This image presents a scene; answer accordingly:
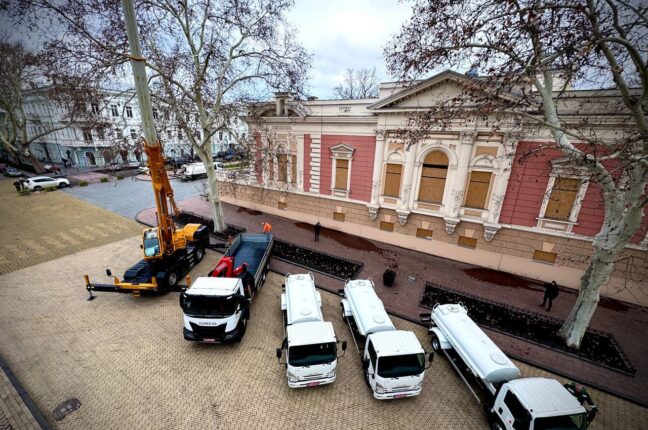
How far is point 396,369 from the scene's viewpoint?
7094 mm

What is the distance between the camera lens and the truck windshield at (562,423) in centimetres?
573

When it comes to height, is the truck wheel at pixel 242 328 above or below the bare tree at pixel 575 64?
below

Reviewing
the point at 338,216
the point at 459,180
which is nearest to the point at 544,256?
the point at 459,180

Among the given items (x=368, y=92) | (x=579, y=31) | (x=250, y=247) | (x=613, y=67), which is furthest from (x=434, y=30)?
(x=368, y=92)

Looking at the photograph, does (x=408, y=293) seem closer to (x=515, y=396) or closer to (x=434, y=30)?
(x=515, y=396)

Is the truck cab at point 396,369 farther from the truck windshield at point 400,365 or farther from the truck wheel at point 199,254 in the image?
the truck wheel at point 199,254

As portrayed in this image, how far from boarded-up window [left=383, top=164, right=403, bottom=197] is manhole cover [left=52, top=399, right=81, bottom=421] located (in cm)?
1584

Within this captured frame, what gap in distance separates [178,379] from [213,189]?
12.1 metres

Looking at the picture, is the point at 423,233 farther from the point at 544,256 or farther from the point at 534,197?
the point at 544,256

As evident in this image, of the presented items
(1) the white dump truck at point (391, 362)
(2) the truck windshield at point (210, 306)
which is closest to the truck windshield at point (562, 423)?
(1) the white dump truck at point (391, 362)

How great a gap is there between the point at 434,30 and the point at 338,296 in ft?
35.5

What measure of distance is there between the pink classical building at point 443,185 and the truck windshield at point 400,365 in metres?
9.28

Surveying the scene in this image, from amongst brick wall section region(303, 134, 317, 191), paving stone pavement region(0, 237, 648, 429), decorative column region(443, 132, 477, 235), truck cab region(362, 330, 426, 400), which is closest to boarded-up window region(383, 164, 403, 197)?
decorative column region(443, 132, 477, 235)

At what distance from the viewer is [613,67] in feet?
22.8
